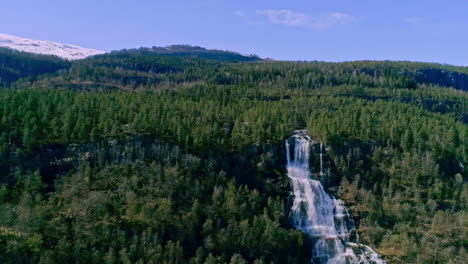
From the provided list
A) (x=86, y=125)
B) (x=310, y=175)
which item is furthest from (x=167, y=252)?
(x=310, y=175)

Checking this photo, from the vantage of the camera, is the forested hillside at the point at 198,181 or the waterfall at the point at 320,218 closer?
the forested hillside at the point at 198,181

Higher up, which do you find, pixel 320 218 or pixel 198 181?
pixel 198 181

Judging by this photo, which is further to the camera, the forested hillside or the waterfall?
the waterfall

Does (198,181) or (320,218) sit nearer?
(198,181)
